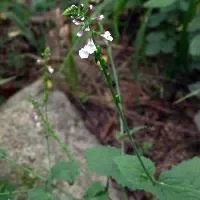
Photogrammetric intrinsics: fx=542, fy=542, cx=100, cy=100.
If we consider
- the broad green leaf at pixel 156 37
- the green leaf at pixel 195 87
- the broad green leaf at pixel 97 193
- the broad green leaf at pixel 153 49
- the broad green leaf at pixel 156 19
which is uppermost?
the broad green leaf at pixel 156 19

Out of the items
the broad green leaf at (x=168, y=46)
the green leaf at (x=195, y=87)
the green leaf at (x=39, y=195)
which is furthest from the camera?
the broad green leaf at (x=168, y=46)

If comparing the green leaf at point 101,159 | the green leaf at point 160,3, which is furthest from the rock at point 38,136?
the green leaf at point 160,3

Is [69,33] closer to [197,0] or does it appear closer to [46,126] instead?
[197,0]

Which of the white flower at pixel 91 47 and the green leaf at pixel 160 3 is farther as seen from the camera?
the green leaf at pixel 160 3

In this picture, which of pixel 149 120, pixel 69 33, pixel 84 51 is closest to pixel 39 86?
pixel 69 33

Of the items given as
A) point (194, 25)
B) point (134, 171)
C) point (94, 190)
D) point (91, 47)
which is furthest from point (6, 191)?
point (194, 25)

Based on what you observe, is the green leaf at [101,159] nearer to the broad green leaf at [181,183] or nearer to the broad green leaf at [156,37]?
the broad green leaf at [181,183]
